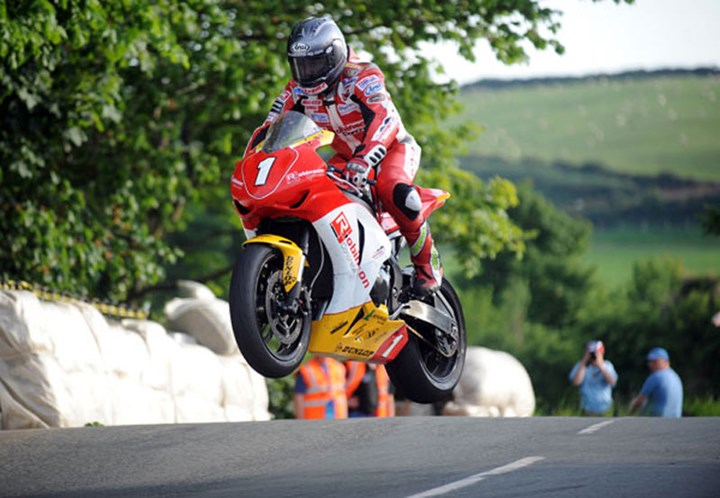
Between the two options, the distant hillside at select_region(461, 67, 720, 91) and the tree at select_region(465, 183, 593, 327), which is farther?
the distant hillside at select_region(461, 67, 720, 91)

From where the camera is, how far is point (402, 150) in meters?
8.83

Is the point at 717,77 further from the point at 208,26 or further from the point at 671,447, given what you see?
the point at 671,447

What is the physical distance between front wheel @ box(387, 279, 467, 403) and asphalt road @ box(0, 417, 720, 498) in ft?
0.86

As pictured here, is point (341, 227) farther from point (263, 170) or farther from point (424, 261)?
point (424, 261)

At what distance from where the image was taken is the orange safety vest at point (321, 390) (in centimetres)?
1547

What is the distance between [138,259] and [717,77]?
128254 millimetres

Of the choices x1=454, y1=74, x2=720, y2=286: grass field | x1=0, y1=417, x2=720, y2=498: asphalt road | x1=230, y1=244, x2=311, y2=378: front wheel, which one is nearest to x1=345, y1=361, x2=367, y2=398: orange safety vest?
x1=0, y1=417, x2=720, y2=498: asphalt road

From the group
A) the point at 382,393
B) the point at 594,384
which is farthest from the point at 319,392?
the point at 594,384

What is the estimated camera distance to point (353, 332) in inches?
323

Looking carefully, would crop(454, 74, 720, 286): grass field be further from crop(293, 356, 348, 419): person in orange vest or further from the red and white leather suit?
the red and white leather suit

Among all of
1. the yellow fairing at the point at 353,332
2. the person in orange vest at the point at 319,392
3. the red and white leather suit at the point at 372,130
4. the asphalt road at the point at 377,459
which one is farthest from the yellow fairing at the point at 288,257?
the person in orange vest at the point at 319,392

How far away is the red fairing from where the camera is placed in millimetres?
7723

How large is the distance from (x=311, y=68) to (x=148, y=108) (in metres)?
12.0

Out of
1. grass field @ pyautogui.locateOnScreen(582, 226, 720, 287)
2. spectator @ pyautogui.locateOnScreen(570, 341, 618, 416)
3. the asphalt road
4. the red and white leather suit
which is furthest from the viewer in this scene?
grass field @ pyautogui.locateOnScreen(582, 226, 720, 287)
